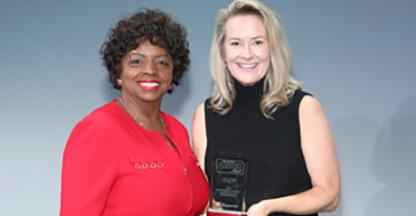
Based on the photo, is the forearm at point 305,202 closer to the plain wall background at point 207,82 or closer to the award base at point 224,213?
the award base at point 224,213

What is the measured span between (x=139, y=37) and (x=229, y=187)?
0.61 meters

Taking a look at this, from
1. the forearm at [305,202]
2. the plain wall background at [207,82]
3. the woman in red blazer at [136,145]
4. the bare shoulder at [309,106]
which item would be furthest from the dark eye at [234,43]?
the plain wall background at [207,82]

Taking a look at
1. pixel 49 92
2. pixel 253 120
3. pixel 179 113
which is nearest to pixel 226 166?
pixel 253 120

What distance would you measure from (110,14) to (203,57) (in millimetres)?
553

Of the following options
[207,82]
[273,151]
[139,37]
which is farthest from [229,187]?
[207,82]

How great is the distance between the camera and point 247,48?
1880mm

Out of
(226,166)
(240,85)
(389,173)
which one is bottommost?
(389,173)

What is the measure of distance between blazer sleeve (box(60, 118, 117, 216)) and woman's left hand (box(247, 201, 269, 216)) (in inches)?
18.9

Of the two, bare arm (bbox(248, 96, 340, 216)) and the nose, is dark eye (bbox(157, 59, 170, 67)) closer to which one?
the nose

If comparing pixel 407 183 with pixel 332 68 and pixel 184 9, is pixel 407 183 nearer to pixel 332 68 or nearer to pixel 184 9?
pixel 332 68

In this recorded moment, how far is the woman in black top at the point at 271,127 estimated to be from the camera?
1.81 m

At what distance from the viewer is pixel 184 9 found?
106 inches

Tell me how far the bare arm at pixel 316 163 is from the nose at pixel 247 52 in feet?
0.86

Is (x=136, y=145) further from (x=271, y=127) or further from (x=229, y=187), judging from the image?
(x=271, y=127)
